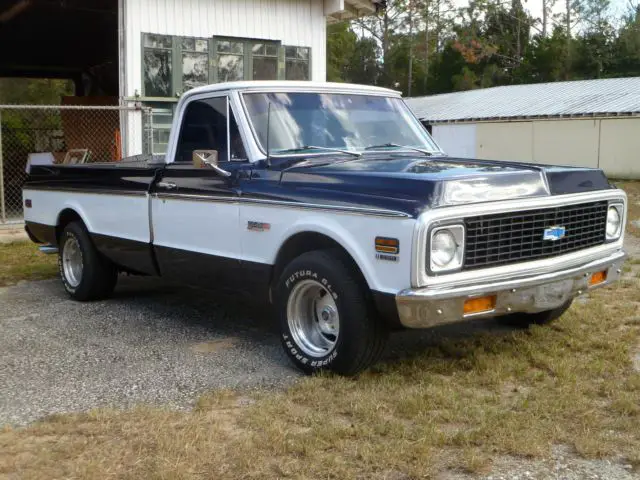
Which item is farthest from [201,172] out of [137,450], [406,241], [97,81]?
[97,81]

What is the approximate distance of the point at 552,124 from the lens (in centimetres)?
2667

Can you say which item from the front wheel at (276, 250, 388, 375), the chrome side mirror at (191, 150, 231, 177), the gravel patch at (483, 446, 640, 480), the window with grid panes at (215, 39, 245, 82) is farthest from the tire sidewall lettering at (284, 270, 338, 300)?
the window with grid panes at (215, 39, 245, 82)

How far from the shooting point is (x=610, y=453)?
12.6 feet

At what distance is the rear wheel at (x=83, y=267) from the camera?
24.6ft

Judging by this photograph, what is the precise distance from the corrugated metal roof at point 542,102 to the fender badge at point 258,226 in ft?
69.9

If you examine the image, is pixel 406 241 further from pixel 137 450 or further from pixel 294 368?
pixel 137 450

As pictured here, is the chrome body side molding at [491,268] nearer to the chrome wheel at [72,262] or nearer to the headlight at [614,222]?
the headlight at [614,222]

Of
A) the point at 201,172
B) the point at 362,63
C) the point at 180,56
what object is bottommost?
the point at 201,172

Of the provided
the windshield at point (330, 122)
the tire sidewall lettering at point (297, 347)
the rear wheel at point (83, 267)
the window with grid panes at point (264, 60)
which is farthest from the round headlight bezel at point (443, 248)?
the window with grid panes at point (264, 60)

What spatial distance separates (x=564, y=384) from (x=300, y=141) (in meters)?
2.46

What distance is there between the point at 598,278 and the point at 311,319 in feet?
6.54

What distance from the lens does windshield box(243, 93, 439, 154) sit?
5699 mm

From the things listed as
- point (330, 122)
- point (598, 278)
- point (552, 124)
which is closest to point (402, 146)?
point (330, 122)

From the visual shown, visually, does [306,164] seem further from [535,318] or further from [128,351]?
[535,318]
